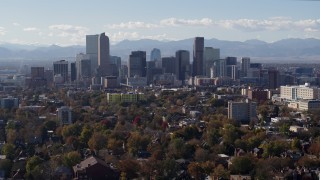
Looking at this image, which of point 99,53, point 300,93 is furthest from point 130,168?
point 99,53

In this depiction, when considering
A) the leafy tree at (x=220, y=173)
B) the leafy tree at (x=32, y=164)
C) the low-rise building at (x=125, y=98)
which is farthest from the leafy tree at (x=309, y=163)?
the low-rise building at (x=125, y=98)

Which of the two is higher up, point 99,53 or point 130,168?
point 99,53

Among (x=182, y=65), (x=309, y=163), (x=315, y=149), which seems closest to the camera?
(x=309, y=163)

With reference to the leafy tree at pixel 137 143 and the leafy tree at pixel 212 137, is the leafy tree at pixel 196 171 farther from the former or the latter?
the leafy tree at pixel 212 137

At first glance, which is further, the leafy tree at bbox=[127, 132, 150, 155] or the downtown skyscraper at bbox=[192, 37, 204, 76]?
the downtown skyscraper at bbox=[192, 37, 204, 76]

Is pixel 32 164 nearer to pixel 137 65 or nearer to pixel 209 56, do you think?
pixel 137 65

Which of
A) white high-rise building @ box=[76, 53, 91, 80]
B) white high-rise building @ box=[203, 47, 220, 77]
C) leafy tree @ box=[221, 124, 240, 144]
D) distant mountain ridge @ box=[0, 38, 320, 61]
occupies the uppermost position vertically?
distant mountain ridge @ box=[0, 38, 320, 61]

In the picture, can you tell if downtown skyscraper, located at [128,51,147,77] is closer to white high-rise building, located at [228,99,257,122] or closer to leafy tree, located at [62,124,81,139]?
white high-rise building, located at [228,99,257,122]

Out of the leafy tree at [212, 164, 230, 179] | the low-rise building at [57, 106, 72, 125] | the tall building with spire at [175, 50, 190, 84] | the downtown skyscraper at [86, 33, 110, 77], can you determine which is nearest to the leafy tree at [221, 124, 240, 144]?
the leafy tree at [212, 164, 230, 179]

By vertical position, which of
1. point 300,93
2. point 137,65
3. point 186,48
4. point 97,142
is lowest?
point 97,142
